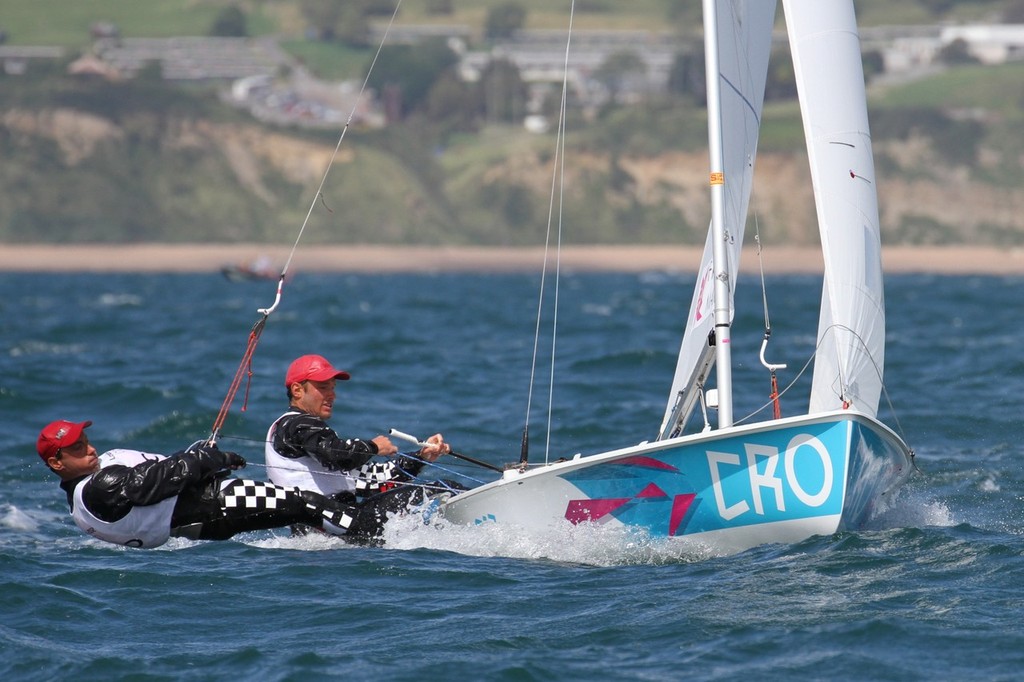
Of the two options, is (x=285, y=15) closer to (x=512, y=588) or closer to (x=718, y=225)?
(x=718, y=225)

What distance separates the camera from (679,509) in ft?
26.1

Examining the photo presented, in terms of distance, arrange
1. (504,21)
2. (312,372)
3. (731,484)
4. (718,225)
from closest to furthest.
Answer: (731,484) → (718,225) → (312,372) → (504,21)

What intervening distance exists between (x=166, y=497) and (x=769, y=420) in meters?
3.41

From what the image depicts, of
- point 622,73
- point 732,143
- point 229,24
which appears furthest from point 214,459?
point 229,24

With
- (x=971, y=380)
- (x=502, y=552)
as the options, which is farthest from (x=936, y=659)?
(x=971, y=380)

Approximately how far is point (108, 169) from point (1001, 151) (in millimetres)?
63235

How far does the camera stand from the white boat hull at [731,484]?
7566 millimetres

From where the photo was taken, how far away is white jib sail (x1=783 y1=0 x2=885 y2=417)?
26.8 ft

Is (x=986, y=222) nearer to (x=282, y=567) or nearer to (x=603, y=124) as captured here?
(x=603, y=124)

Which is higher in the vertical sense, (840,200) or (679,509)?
(840,200)

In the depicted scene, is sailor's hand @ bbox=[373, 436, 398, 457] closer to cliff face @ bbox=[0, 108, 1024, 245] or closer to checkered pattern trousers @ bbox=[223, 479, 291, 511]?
checkered pattern trousers @ bbox=[223, 479, 291, 511]

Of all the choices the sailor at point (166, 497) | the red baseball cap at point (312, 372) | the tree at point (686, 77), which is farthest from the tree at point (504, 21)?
the sailor at point (166, 497)

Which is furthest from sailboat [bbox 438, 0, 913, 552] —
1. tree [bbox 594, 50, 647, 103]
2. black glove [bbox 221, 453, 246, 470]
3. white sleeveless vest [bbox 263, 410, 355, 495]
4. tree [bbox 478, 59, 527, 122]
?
tree [bbox 594, 50, 647, 103]

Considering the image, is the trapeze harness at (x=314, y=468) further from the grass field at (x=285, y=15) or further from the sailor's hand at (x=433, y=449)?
the grass field at (x=285, y=15)
